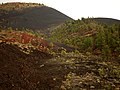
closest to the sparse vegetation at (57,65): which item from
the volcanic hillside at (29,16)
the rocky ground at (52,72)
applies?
the rocky ground at (52,72)

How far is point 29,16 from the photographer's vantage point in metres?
54.4

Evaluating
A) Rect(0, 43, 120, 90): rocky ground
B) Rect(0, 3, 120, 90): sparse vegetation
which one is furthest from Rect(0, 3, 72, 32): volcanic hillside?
Rect(0, 43, 120, 90): rocky ground

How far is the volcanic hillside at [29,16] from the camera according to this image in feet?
163

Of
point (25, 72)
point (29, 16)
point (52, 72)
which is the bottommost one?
point (52, 72)

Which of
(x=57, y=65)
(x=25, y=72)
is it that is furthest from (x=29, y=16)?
(x=25, y=72)

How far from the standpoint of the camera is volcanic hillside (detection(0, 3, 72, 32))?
49.8 meters

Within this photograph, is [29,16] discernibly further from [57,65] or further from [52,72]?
[52,72]

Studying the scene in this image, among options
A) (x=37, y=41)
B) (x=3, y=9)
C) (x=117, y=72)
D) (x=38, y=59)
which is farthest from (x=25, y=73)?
(x=3, y=9)

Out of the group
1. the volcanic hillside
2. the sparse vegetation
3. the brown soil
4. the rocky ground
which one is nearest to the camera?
the brown soil

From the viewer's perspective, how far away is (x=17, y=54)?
18453 mm

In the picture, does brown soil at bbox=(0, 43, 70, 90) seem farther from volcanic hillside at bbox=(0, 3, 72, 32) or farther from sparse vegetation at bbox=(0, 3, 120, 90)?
volcanic hillside at bbox=(0, 3, 72, 32)

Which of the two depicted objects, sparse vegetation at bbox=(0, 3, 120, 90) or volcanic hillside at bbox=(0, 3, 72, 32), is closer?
sparse vegetation at bbox=(0, 3, 120, 90)

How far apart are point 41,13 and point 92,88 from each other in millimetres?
44826

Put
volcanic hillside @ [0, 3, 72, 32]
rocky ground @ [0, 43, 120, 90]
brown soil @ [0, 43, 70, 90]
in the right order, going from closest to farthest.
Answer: brown soil @ [0, 43, 70, 90]
rocky ground @ [0, 43, 120, 90]
volcanic hillside @ [0, 3, 72, 32]
